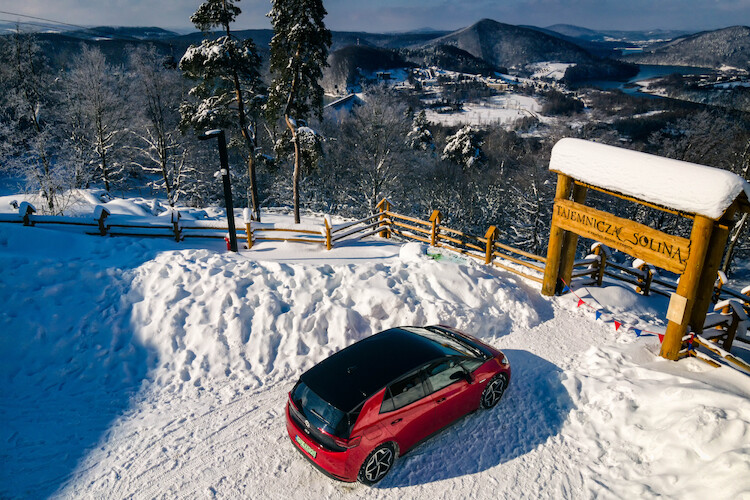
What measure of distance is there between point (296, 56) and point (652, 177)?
17.0 metres

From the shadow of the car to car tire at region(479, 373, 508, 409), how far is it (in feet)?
0.45

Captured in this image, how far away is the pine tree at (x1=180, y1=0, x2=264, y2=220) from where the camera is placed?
723 inches

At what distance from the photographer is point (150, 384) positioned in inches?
326

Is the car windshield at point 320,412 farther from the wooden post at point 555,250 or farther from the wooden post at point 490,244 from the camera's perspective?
the wooden post at point 490,244

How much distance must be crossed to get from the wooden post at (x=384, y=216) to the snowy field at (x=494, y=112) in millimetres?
88851

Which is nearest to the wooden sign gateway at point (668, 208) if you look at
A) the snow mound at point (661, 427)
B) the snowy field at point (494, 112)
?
the snow mound at point (661, 427)

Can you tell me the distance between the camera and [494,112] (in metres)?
126

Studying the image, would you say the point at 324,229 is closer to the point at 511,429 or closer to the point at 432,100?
the point at 511,429

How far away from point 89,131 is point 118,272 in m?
31.5

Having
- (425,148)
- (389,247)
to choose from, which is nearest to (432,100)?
(425,148)

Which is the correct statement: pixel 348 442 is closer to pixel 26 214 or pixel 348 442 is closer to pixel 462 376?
pixel 462 376

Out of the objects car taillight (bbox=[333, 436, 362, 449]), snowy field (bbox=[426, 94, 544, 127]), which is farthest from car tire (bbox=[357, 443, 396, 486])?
snowy field (bbox=[426, 94, 544, 127])

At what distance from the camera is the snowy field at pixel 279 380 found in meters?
6.17

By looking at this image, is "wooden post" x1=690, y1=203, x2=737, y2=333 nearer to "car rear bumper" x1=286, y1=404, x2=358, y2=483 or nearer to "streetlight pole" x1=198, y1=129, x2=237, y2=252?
"car rear bumper" x1=286, y1=404, x2=358, y2=483
